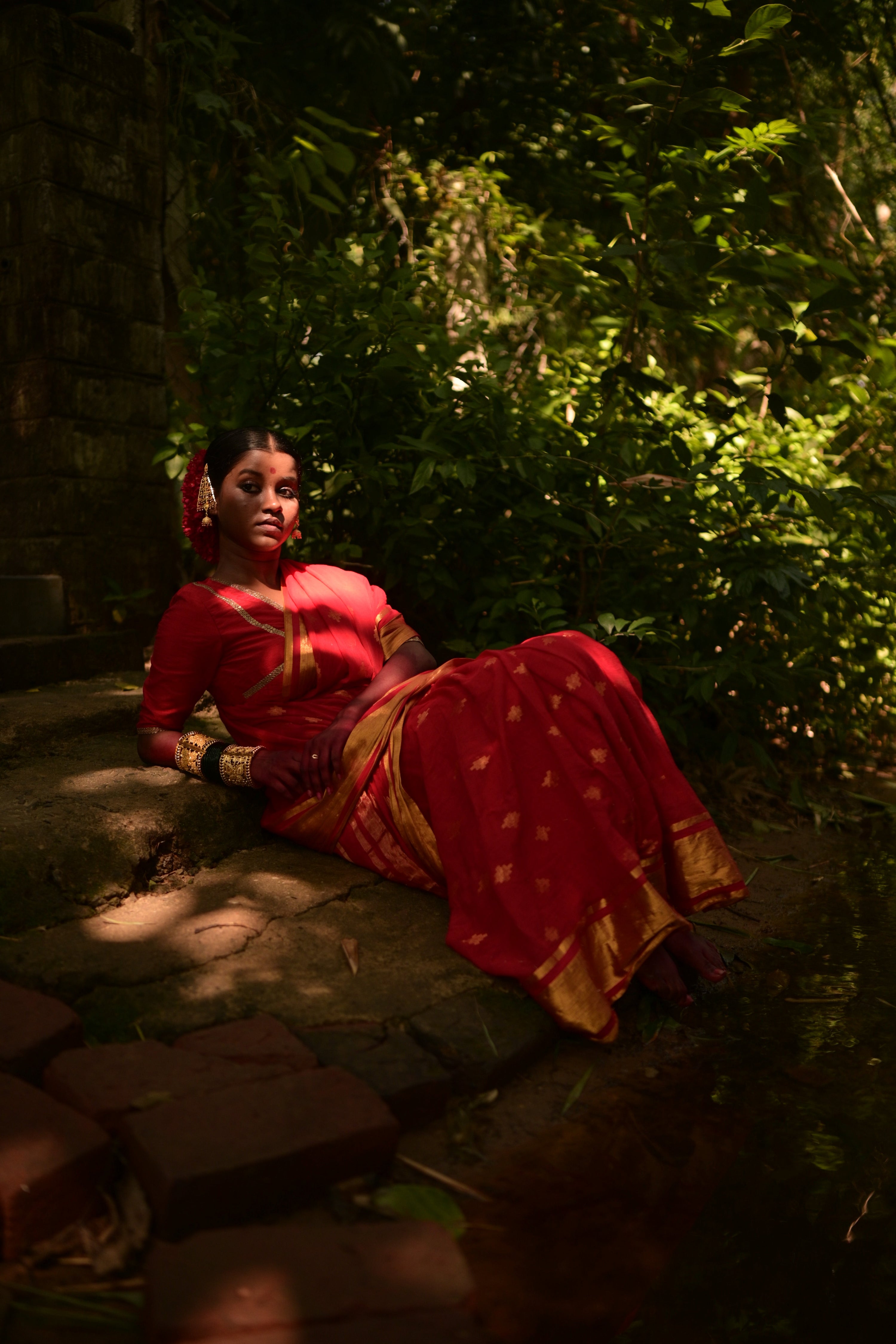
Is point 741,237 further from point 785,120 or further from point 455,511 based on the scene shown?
point 455,511

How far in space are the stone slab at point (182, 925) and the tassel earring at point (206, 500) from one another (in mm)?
683

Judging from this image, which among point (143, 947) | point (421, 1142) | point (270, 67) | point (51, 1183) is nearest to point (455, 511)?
point (143, 947)

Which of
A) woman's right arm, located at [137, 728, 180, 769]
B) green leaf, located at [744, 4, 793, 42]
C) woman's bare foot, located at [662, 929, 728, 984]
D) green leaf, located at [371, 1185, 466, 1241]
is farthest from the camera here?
green leaf, located at [744, 4, 793, 42]

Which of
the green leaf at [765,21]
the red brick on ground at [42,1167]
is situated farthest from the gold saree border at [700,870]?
the green leaf at [765,21]

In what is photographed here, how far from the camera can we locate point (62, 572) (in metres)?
3.59

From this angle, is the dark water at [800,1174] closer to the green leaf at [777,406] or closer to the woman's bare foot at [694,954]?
the woman's bare foot at [694,954]

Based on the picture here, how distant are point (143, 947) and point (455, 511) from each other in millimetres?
2013

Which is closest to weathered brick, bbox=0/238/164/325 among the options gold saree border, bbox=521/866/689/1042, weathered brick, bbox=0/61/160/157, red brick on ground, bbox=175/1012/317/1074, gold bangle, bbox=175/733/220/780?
weathered brick, bbox=0/61/160/157

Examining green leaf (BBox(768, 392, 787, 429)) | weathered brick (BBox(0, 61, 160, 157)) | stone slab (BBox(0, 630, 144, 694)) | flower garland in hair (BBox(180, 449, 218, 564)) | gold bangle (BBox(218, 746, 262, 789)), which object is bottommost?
gold bangle (BBox(218, 746, 262, 789))

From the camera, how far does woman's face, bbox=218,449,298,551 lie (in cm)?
266

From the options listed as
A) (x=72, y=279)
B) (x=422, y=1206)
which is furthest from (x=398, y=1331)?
(x=72, y=279)

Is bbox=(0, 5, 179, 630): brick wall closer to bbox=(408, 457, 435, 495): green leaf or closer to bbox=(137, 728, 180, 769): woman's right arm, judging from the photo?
bbox=(137, 728, 180, 769): woman's right arm

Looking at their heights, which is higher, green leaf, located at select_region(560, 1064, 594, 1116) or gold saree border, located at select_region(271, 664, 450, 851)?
gold saree border, located at select_region(271, 664, 450, 851)

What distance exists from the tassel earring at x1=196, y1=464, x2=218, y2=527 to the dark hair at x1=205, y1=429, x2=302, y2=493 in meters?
0.01
